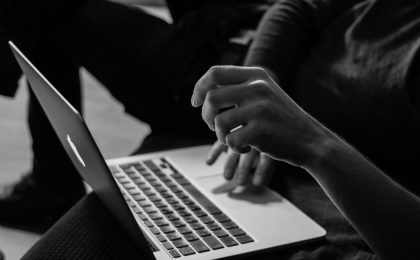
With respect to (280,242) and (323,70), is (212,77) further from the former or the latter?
(323,70)

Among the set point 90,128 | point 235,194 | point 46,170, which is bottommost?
point 90,128

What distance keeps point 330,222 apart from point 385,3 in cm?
45

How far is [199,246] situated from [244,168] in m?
0.24

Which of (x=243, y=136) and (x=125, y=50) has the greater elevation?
(x=243, y=136)

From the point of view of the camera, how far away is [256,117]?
2.33 feet

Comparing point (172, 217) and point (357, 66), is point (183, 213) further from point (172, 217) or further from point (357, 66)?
point (357, 66)

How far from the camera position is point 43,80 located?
790 mm

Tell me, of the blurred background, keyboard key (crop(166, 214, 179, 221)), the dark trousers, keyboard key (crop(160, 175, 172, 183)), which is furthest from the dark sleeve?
the blurred background

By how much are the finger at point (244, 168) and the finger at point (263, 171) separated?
0.01 meters

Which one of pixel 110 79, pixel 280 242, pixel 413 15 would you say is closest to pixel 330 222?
pixel 280 242

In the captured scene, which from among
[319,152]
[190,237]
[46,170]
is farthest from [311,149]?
[46,170]

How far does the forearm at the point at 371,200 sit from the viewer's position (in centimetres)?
72

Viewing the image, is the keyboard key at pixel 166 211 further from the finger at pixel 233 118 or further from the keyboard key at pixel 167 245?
the finger at pixel 233 118

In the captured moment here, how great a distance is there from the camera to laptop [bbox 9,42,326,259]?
0.75m
